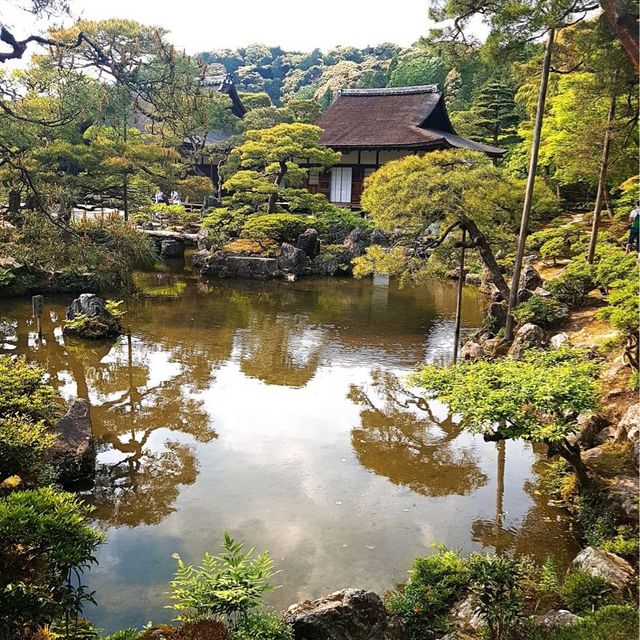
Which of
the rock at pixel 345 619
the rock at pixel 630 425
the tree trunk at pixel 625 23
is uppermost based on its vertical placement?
the tree trunk at pixel 625 23

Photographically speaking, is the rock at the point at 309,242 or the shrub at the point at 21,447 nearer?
the shrub at the point at 21,447

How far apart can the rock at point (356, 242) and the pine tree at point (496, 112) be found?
36.9 ft

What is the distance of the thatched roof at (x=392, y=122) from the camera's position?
1057 inches

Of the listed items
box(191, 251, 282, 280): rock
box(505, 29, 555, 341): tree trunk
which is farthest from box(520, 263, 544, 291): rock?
box(191, 251, 282, 280): rock

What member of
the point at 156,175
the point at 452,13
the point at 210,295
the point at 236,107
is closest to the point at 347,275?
the point at 210,295

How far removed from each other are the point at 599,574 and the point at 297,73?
3109 inches

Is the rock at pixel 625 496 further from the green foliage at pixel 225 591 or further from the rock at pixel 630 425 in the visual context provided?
the green foliage at pixel 225 591

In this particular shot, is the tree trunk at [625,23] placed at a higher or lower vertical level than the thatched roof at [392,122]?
lower

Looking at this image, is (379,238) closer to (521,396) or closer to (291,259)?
(291,259)

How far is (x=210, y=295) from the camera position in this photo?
762 inches

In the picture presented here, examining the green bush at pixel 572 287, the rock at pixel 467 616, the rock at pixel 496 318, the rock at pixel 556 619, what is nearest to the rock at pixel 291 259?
the rock at pixel 496 318

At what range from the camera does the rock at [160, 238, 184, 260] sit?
84.9 feet

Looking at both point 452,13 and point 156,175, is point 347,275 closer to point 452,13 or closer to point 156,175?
point 156,175

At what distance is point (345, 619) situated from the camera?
4137 mm
